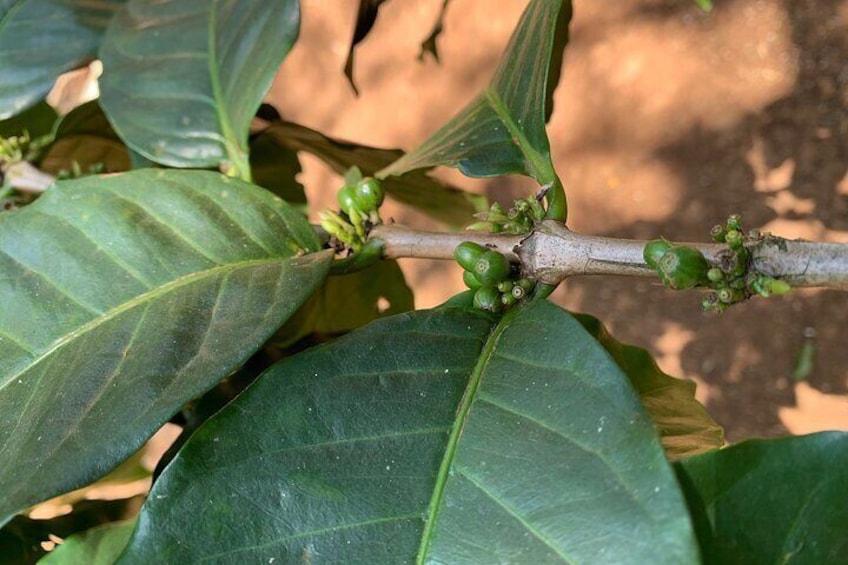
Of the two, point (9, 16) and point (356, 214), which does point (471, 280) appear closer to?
point (356, 214)

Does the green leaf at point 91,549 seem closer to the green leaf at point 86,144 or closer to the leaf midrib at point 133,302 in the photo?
the leaf midrib at point 133,302

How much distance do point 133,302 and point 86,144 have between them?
2.29ft

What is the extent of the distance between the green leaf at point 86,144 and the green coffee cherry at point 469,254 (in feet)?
2.35

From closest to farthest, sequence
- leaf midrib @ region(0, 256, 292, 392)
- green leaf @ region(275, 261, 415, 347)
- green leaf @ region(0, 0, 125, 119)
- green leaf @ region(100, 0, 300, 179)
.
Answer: leaf midrib @ region(0, 256, 292, 392) → green leaf @ region(100, 0, 300, 179) → green leaf @ region(0, 0, 125, 119) → green leaf @ region(275, 261, 415, 347)

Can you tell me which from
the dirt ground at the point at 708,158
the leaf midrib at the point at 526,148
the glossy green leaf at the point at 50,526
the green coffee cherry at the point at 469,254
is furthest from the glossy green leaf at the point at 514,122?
the dirt ground at the point at 708,158

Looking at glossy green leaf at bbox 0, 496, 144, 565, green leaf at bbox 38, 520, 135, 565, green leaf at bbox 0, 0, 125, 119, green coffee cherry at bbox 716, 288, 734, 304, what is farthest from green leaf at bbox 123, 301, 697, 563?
green leaf at bbox 0, 0, 125, 119

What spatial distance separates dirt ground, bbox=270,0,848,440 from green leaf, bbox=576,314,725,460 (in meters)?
1.09

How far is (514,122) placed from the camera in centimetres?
79

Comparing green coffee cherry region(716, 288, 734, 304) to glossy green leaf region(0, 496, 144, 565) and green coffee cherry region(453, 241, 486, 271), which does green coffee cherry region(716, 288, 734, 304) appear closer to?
green coffee cherry region(453, 241, 486, 271)

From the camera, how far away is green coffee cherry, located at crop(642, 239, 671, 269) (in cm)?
57

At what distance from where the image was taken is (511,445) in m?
0.54

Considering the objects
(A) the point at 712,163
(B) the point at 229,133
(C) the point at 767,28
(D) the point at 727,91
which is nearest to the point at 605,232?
(A) the point at 712,163

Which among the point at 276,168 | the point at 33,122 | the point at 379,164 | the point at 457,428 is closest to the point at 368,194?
the point at 457,428

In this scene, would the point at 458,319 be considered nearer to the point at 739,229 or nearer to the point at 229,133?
the point at 739,229
